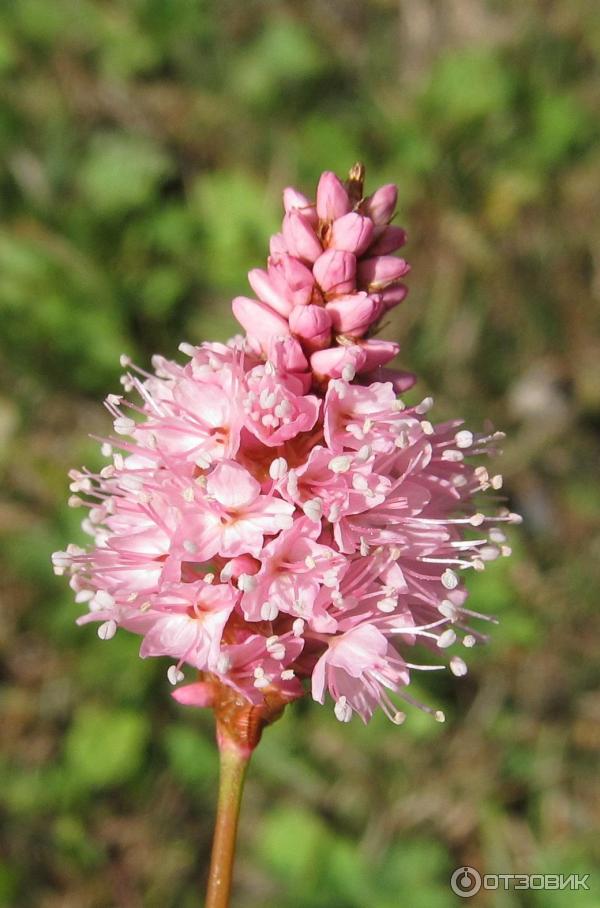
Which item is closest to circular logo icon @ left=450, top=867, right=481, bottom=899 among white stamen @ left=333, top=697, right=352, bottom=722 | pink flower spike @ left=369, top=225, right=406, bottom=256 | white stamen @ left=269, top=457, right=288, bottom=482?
white stamen @ left=333, top=697, right=352, bottom=722

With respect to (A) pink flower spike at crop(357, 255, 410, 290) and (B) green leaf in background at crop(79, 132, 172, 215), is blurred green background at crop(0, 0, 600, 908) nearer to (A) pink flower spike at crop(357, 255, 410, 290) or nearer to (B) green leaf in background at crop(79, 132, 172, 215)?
(B) green leaf in background at crop(79, 132, 172, 215)

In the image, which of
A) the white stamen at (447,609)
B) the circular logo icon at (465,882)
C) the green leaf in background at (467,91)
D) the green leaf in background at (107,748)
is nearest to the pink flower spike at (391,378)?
the white stamen at (447,609)

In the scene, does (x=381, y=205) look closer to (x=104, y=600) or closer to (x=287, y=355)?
(x=287, y=355)

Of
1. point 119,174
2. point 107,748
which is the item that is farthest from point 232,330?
Result: point 107,748

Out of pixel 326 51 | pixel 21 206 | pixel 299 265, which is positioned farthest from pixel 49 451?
pixel 326 51

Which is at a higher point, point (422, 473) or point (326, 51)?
point (326, 51)

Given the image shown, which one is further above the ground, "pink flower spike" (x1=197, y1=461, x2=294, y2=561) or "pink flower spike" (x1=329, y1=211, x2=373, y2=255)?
"pink flower spike" (x1=329, y1=211, x2=373, y2=255)

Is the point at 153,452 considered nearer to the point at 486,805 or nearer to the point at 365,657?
the point at 365,657
